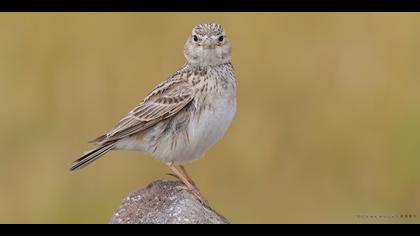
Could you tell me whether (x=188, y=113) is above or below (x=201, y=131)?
above

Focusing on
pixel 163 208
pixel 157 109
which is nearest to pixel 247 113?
pixel 157 109

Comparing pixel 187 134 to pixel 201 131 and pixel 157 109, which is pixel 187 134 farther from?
pixel 157 109

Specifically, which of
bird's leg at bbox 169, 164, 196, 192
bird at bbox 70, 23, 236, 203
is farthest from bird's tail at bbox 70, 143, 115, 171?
bird's leg at bbox 169, 164, 196, 192

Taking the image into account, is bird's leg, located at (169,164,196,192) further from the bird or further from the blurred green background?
the blurred green background

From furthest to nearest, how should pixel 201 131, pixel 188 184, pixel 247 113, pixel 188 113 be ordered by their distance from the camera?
pixel 247 113 < pixel 188 113 < pixel 201 131 < pixel 188 184

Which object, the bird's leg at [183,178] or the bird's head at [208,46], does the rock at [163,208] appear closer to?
the bird's leg at [183,178]

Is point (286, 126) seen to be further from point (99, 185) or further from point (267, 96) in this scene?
point (99, 185)

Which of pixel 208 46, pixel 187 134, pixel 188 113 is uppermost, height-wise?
pixel 208 46
